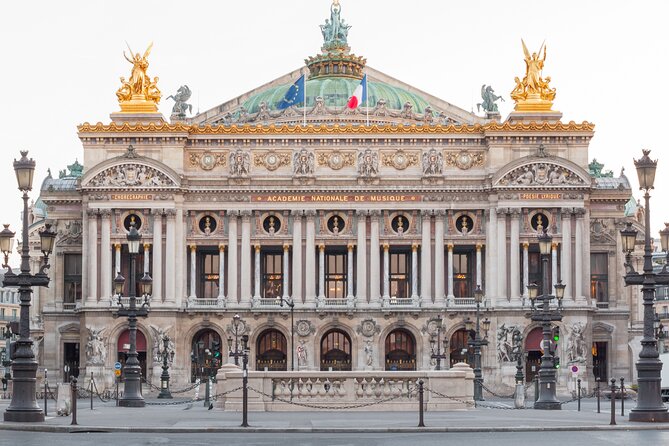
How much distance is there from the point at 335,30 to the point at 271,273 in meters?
39.1

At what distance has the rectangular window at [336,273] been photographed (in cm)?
11288

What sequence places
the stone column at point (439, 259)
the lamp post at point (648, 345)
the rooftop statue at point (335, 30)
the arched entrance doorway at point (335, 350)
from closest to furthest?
1. the lamp post at point (648, 345)
2. the stone column at point (439, 259)
3. the arched entrance doorway at point (335, 350)
4. the rooftop statue at point (335, 30)

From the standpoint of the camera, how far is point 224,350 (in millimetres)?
109500

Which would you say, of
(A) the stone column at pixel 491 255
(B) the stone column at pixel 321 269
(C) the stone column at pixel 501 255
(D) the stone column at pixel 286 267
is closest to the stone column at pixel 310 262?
(B) the stone column at pixel 321 269

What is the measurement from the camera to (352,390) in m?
64.6

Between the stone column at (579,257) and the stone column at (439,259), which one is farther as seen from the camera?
Result: the stone column at (439,259)

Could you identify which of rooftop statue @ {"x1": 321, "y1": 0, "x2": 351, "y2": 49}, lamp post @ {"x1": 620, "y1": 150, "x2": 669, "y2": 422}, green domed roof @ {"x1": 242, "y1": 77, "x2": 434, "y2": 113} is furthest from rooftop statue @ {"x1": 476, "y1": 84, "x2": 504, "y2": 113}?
lamp post @ {"x1": 620, "y1": 150, "x2": 669, "y2": 422}

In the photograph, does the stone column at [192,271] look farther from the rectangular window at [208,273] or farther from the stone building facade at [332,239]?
the rectangular window at [208,273]

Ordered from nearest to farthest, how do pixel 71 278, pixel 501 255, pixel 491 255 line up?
1. pixel 501 255
2. pixel 491 255
3. pixel 71 278

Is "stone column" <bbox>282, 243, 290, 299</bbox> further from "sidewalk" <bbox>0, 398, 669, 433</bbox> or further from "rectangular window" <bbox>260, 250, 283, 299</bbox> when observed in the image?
"sidewalk" <bbox>0, 398, 669, 433</bbox>

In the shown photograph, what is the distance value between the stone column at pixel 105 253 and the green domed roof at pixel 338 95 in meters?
27.2

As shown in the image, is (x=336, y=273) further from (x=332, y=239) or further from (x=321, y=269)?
(x=332, y=239)

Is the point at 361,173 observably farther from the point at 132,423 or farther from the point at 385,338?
the point at 132,423

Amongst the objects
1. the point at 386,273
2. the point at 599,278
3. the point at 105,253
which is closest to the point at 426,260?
the point at 386,273
